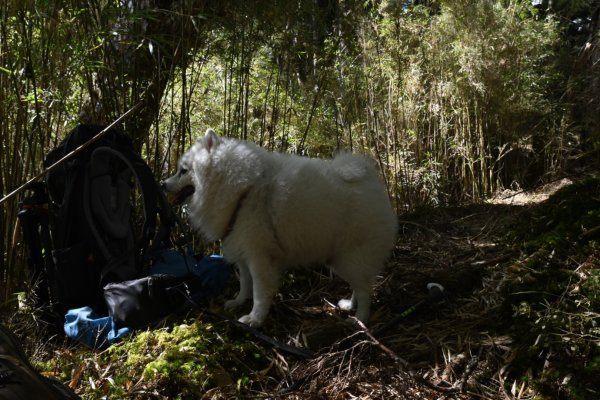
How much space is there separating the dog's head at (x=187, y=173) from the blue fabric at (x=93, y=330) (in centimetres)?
84

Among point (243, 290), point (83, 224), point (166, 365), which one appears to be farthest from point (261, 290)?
point (83, 224)

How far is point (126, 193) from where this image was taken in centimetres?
327

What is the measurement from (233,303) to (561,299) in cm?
174

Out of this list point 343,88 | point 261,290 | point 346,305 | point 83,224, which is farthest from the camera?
point 343,88

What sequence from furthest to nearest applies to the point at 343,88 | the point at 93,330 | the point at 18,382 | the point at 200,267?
the point at 343,88 → the point at 200,267 → the point at 93,330 → the point at 18,382

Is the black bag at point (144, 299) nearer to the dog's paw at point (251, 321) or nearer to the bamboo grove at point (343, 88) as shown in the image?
the dog's paw at point (251, 321)

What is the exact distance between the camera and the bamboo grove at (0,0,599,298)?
11.6ft

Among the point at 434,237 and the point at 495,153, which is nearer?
the point at 434,237

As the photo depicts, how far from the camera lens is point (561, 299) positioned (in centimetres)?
239

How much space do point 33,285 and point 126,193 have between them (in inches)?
28.9

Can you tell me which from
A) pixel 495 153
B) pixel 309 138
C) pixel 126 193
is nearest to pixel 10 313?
pixel 126 193

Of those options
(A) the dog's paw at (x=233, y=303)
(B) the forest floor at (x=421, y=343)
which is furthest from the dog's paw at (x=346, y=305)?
(A) the dog's paw at (x=233, y=303)

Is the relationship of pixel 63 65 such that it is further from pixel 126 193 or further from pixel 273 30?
pixel 273 30

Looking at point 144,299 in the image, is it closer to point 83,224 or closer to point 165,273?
point 165,273
